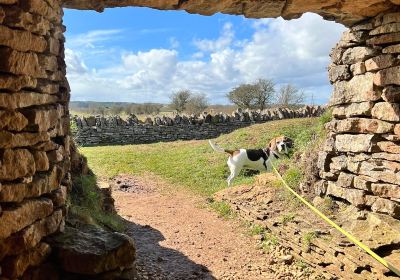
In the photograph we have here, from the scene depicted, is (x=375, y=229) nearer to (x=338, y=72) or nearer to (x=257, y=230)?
(x=257, y=230)

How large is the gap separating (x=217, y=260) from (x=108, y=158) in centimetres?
878

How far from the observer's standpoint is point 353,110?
581cm

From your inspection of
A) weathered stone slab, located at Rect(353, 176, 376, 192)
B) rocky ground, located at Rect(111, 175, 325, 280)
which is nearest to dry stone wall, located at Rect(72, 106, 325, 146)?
rocky ground, located at Rect(111, 175, 325, 280)

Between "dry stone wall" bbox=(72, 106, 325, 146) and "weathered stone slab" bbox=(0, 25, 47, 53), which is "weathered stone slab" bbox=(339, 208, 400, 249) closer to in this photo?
"weathered stone slab" bbox=(0, 25, 47, 53)

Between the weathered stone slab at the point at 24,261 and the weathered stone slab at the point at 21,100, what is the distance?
3.57ft

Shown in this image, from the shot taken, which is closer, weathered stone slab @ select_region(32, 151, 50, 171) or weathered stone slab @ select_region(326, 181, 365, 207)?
weathered stone slab @ select_region(32, 151, 50, 171)

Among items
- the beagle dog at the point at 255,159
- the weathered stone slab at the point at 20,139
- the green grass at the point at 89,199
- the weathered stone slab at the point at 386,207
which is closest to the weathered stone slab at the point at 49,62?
the weathered stone slab at the point at 20,139

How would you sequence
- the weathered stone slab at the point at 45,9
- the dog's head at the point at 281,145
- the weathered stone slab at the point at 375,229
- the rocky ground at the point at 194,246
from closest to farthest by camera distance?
the weathered stone slab at the point at 45,9, the weathered stone slab at the point at 375,229, the rocky ground at the point at 194,246, the dog's head at the point at 281,145

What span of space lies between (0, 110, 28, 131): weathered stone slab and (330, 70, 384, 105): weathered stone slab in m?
4.42

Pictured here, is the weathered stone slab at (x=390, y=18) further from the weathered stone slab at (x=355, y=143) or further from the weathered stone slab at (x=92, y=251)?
the weathered stone slab at (x=92, y=251)

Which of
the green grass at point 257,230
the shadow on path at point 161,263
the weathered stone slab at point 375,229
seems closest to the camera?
the weathered stone slab at point 375,229

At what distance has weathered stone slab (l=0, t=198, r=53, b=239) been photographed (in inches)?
109

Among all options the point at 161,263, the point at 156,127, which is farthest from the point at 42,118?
the point at 156,127

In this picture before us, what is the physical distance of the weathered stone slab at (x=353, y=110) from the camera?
18.2 feet
